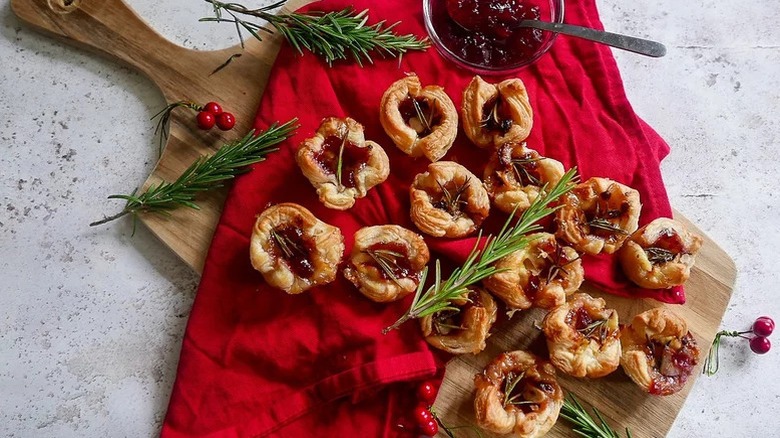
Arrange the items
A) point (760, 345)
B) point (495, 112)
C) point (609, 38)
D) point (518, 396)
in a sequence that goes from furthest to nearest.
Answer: point (760, 345) < point (495, 112) < point (518, 396) < point (609, 38)

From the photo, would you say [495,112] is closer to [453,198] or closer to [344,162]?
[453,198]

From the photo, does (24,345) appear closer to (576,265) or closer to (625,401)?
(576,265)

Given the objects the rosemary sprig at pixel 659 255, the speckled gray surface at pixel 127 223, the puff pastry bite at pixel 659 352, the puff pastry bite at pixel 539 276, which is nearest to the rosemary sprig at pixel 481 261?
the puff pastry bite at pixel 539 276

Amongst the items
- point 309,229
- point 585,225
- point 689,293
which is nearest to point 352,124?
point 309,229

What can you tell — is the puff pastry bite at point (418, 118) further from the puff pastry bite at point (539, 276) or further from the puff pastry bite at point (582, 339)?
the puff pastry bite at point (582, 339)

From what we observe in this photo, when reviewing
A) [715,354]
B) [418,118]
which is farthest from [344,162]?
[715,354]

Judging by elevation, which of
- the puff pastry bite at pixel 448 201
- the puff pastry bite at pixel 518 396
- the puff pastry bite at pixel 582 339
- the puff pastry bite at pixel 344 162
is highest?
the puff pastry bite at pixel 344 162

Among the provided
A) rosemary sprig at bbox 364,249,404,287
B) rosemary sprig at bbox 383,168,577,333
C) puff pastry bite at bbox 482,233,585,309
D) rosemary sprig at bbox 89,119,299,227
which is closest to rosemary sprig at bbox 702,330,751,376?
puff pastry bite at bbox 482,233,585,309
